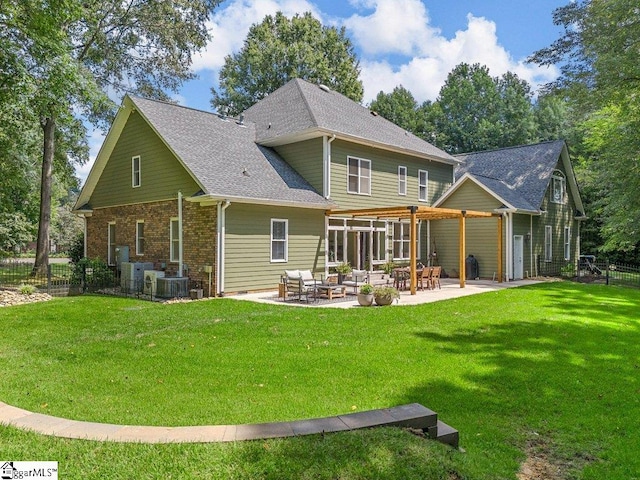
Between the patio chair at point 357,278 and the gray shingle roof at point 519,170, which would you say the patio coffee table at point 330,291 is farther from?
the gray shingle roof at point 519,170

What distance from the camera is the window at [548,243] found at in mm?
21750

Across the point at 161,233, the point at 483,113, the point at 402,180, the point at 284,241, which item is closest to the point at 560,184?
the point at 402,180

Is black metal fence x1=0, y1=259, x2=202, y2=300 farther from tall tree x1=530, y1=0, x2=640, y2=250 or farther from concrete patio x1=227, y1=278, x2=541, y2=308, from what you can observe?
tall tree x1=530, y1=0, x2=640, y2=250

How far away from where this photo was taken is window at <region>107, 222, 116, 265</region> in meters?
18.6

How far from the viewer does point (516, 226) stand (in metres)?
19.5

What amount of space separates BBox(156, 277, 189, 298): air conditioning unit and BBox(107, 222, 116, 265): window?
18.8ft

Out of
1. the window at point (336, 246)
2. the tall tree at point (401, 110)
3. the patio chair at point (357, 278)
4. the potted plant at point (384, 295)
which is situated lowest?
the potted plant at point (384, 295)

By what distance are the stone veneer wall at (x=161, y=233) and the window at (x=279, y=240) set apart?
2.20m

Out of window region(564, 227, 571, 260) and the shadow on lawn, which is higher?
window region(564, 227, 571, 260)

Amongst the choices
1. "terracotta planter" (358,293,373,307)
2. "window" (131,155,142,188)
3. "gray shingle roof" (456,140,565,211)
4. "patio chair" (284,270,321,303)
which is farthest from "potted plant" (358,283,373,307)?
"window" (131,155,142,188)

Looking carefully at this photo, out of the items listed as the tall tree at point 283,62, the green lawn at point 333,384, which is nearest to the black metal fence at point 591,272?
the green lawn at point 333,384

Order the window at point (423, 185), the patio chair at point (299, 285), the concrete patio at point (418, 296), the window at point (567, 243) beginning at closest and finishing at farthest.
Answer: the concrete patio at point (418, 296) → the patio chair at point (299, 285) → the window at point (423, 185) → the window at point (567, 243)

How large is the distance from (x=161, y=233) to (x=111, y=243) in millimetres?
4205

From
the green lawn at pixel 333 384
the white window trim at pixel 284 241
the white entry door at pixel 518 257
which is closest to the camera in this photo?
the green lawn at pixel 333 384
